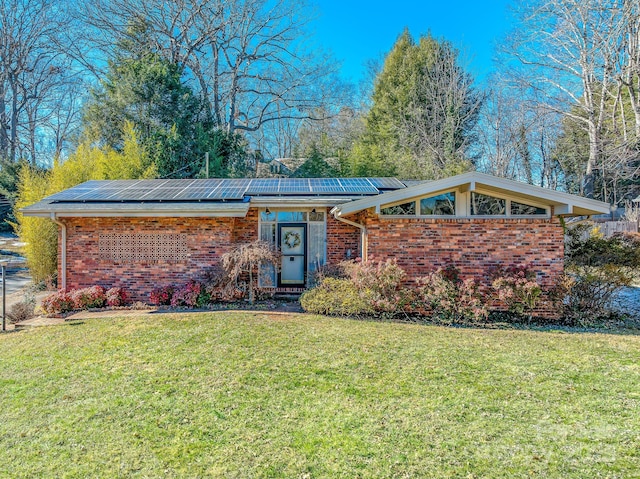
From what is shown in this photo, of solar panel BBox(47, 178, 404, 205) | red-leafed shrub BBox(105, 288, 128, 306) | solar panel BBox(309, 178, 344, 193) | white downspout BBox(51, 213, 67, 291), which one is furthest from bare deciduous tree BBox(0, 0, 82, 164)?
solar panel BBox(309, 178, 344, 193)

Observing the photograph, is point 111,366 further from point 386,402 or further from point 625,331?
point 625,331

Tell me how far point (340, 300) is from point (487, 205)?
3976 millimetres

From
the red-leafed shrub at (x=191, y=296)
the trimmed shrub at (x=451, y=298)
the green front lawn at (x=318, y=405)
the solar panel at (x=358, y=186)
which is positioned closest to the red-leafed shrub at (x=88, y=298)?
the red-leafed shrub at (x=191, y=296)

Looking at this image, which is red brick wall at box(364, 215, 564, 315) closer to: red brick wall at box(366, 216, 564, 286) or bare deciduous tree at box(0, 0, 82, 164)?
red brick wall at box(366, 216, 564, 286)

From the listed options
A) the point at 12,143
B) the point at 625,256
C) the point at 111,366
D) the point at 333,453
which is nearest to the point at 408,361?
the point at 333,453

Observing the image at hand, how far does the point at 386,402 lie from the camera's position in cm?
409

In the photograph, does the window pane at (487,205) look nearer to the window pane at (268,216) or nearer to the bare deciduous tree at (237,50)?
the window pane at (268,216)

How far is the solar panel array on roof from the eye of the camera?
987cm

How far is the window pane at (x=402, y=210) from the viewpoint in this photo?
8391 millimetres

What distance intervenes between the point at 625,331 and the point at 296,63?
23432 mm

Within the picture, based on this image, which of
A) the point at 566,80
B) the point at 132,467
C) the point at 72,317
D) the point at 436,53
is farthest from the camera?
the point at 436,53

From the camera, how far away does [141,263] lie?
31.4 feet

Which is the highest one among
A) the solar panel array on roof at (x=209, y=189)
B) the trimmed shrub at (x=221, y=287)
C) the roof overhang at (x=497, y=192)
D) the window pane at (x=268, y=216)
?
the solar panel array on roof at (x=209, y=189)

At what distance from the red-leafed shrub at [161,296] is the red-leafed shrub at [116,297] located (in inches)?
26.8
